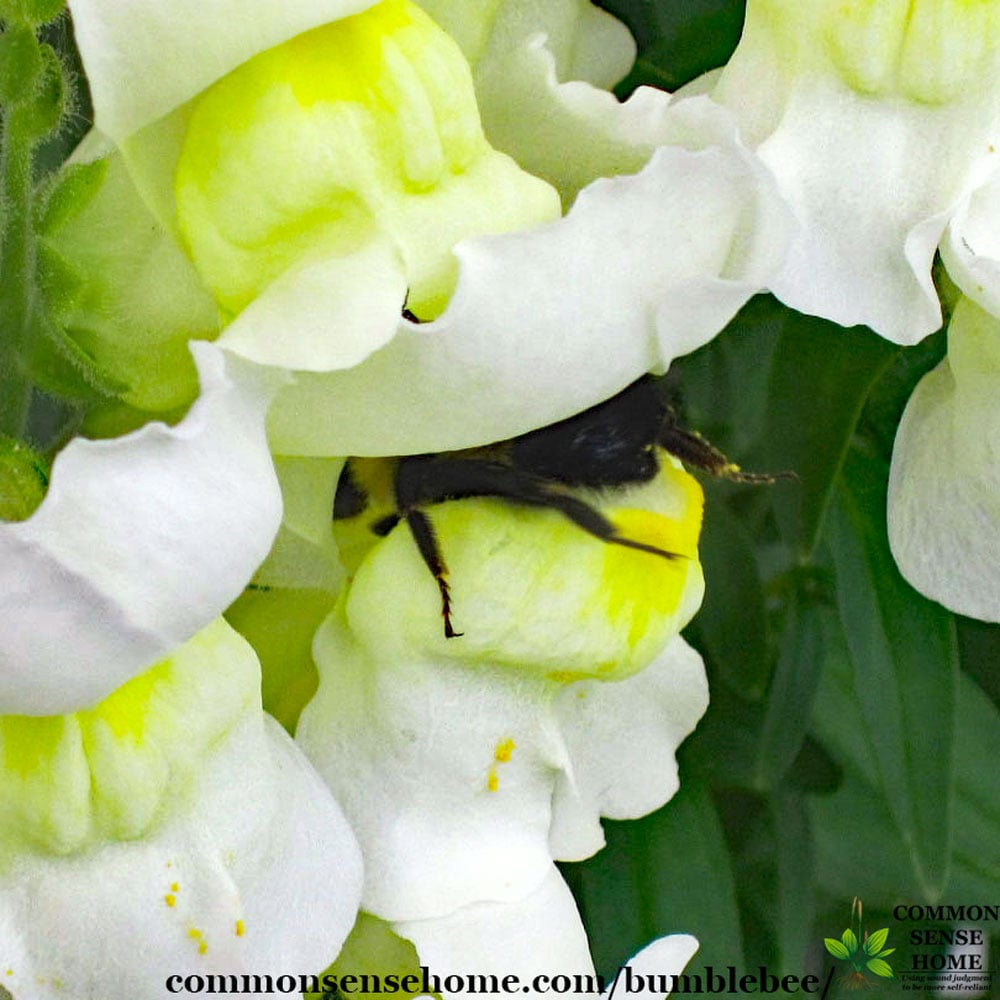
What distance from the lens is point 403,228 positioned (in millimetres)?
580

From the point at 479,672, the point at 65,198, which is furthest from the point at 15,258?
the point at 479,672

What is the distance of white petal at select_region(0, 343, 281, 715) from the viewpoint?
0.48 metres

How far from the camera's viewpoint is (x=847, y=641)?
0.98 meters

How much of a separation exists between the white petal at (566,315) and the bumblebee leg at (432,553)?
82 millimetres

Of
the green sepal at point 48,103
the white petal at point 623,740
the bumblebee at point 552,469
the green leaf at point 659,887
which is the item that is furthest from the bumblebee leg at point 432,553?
the green leaf at point 659,887

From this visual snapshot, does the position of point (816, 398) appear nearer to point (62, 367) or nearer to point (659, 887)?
point (659, 887)

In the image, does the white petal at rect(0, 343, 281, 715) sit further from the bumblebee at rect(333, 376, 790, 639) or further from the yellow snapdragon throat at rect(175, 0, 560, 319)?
the bumblebee at rect(333, 376, 790, 639)

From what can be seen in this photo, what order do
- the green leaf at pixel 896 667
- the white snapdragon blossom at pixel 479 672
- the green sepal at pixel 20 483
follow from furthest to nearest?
1. the green leaf at pixel 896 667
2. the white snapdragon blossom at pixel 479 672
3. the green sepal at pixel 20 483

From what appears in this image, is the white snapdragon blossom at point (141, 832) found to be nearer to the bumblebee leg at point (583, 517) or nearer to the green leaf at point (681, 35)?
the bumblebee leg at point (583, 517)

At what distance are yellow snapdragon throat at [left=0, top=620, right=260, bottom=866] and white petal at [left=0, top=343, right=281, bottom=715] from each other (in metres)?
0.08

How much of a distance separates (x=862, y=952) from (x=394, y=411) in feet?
→ 2.20

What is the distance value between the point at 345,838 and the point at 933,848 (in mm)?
350

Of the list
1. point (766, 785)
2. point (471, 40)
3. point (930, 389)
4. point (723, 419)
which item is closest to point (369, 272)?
point (471, 40)

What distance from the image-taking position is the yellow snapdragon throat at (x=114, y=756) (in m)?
0.61
